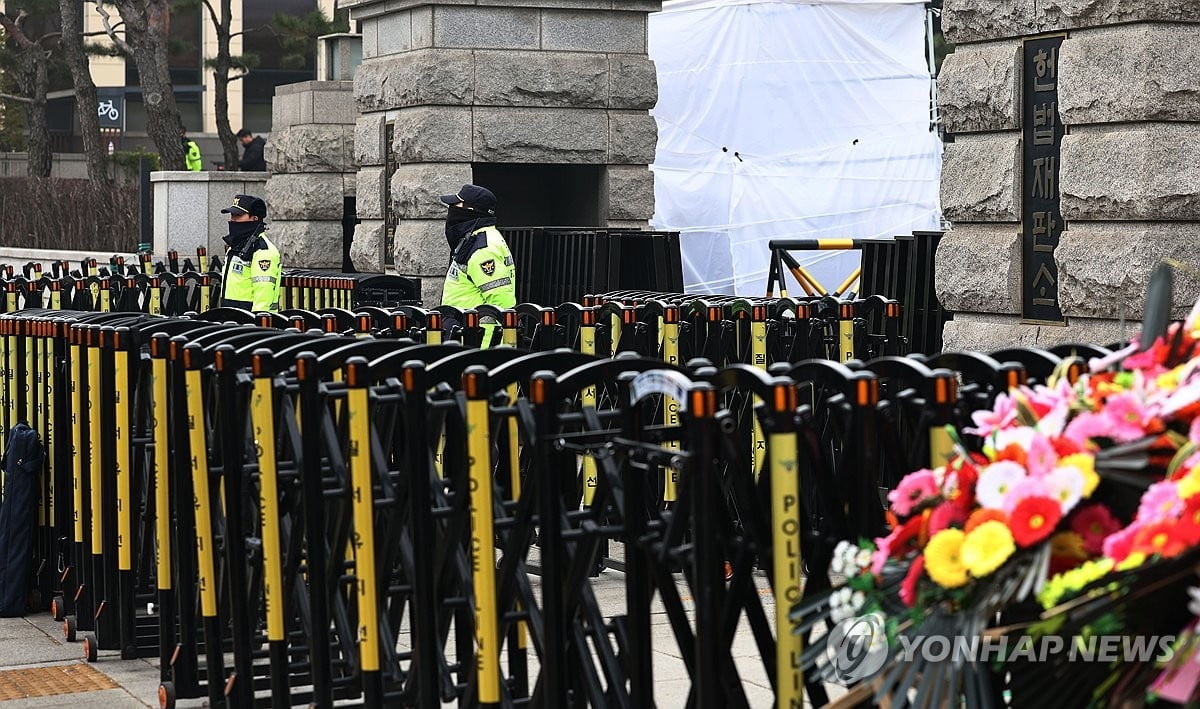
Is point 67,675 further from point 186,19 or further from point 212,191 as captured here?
point 186,19

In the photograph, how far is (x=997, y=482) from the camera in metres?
3.51

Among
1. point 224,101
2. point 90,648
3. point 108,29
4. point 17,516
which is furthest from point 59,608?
point 108,29

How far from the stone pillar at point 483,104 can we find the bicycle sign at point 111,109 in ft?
112

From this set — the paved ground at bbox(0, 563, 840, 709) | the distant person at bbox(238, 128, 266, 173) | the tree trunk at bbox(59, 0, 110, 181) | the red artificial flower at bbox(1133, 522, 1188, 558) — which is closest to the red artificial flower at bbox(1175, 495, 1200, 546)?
the red artificial flower at bbox(1133, 522, 1188, 558)

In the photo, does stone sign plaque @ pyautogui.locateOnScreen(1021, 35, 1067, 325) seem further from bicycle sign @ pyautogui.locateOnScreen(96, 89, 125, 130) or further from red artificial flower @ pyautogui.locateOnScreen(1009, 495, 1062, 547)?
bicycle sign @ pyautogui.locateOnScreen(96, 89, 125, 130)

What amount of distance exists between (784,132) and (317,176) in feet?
30.6

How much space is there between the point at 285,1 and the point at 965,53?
50468 mm

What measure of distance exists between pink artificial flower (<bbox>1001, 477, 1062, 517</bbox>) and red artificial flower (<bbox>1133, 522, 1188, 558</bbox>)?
0.73 ft

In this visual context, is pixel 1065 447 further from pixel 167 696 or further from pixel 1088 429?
pixel 167 696

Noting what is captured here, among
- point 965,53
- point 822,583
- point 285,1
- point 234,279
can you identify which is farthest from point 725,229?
point 285,1

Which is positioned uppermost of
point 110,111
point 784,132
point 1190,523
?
point 110,111

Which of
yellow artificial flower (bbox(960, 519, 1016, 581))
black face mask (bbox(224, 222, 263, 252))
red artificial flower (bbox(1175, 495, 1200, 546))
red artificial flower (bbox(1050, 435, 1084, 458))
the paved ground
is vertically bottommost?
the paved ground

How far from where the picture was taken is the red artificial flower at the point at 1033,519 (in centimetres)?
337

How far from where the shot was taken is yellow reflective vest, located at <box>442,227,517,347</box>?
1221 cm
